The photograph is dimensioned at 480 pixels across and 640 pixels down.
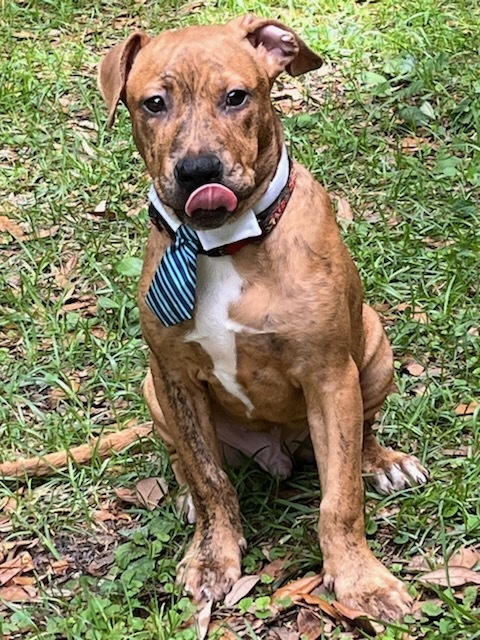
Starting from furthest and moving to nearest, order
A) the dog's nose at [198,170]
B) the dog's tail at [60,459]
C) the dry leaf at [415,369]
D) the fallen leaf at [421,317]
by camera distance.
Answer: the fallen leaf at [421,317]
the dry leaf at [415,369]
the dog's tail at [60,459]
the dog's nose at [198,170]

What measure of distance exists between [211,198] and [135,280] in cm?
220

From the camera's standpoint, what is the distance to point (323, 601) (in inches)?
128

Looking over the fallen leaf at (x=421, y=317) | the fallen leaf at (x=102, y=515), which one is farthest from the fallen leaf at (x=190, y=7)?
the fallen leaf at (x=102, y=515)

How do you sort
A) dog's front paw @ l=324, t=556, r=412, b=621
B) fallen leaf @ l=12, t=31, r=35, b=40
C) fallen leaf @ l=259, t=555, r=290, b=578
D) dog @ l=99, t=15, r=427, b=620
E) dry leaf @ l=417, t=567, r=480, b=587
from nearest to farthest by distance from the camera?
dog @ l=99, t=15, r=427, b=620, dog's front paw @ l=324, t=556, r=412, b=621, dry leaf @ l=417, t=567, r=480, b=587, fallen leaf @ l=259, t=555, r=290, b=578, fallen leaf @ l=12, t=31, r=35, b=40

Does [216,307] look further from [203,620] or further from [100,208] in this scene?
[100,208]

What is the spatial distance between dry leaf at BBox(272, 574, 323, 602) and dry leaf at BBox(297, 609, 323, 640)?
0.19ft

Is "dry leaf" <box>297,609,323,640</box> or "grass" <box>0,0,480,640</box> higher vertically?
"dry leaf" <box>297,609,323,640</box>

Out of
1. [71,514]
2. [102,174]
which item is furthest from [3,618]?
[102,174]

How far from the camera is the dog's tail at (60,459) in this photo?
13.1 feet

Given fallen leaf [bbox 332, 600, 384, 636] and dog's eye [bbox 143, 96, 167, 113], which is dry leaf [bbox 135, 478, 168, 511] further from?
dog's eye [bbox 143, 96, 167, 113]

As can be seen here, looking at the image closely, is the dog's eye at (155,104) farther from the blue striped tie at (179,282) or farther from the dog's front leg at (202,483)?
the dog's front leg at (202,483)

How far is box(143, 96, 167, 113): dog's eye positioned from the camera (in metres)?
3.06

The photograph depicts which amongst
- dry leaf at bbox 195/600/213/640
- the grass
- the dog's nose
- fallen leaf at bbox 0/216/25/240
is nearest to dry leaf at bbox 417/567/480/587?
the grass

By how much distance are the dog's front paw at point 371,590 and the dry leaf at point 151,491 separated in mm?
834
